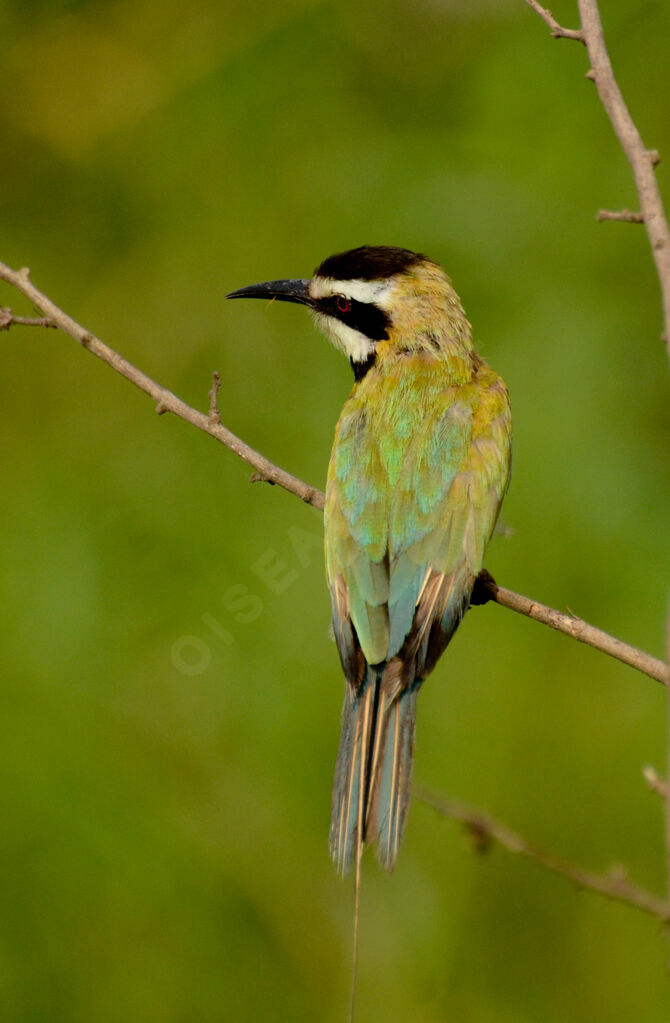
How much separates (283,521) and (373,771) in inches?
51.6

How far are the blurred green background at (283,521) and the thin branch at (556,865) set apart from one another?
0.56 m

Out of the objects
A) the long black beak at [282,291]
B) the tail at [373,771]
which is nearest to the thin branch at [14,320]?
the long black beak at [282,291]

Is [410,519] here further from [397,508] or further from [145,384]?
[145,384]

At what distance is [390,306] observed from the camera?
3521mm

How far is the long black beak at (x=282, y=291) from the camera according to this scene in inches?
146

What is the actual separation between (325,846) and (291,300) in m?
1.50

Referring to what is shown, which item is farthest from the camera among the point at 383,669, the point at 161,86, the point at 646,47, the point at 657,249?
the point at 161,86

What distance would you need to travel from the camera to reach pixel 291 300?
12.3 feet

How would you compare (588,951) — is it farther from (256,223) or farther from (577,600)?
(256,223)

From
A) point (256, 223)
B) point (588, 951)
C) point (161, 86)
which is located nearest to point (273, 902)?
point (588, 951)

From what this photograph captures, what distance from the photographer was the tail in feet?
8.73

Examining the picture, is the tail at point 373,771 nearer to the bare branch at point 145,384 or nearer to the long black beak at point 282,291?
the bare branch at point 145,384

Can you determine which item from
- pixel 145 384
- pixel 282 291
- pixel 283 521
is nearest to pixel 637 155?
pixel 145 384

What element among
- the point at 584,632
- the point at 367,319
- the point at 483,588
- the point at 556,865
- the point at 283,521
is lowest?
the point at 556,865
